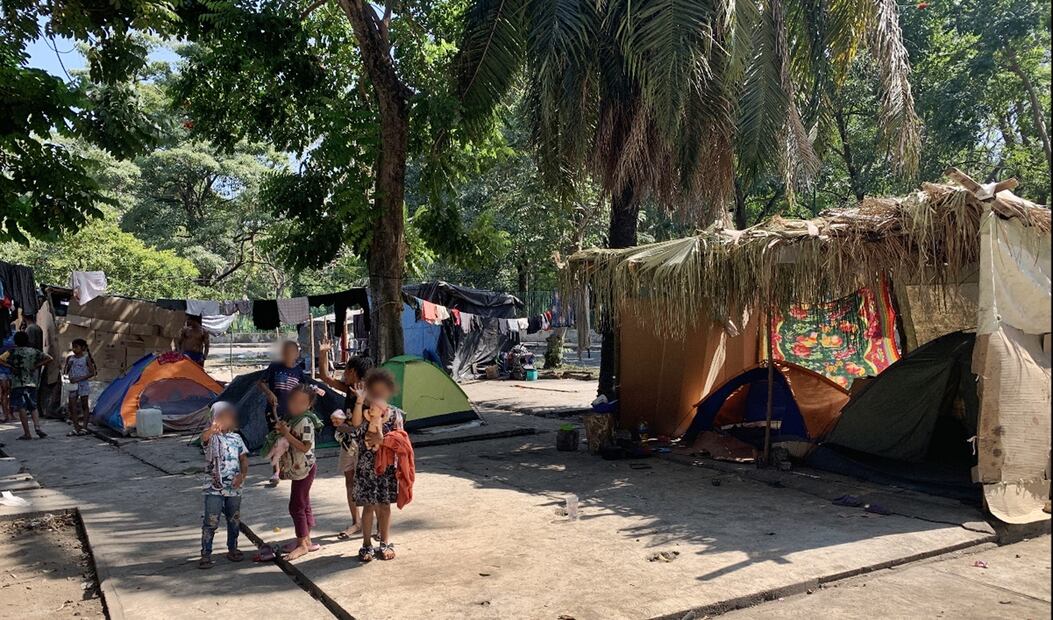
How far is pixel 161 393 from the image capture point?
13133 millimetres

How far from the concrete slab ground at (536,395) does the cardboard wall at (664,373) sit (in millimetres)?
3677

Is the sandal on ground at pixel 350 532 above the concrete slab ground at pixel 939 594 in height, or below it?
above

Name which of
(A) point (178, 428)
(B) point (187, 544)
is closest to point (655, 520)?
(B) point (187, 544)

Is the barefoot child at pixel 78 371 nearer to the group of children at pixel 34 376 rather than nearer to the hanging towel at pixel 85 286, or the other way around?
the group of children at pixel 34 376

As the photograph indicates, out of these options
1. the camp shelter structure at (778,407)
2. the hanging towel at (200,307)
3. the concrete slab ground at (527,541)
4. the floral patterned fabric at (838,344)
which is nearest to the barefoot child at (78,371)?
the concrete slab ground at (527,541)

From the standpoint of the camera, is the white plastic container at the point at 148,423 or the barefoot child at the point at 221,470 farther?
the white plastic container at the point at 148,423

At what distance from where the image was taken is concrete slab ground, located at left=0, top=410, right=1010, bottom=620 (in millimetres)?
4930

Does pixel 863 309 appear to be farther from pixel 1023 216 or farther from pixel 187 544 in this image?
pixel 187 544

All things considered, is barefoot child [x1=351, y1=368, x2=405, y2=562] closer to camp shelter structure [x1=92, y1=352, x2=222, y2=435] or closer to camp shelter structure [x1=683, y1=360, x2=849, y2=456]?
camp shelter structure [x1=683, y1=360, x2=849, y2=456]

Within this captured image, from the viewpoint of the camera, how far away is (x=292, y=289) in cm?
4484

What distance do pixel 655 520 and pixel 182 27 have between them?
934 centimetres

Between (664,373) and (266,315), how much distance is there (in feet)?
27.0

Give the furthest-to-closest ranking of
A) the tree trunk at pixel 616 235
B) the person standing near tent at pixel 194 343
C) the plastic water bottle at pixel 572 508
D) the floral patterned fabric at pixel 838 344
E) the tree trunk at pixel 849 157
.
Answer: the tree trunk at pixel 849 157 < the person standing near tent at pixel 194 343 < the tree trunk at pixel 616 235 < the floral patterned fabric at pixel 838 344 < the plastic water bottle at pixel 572 508

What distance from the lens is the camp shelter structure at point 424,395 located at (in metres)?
12.1
